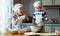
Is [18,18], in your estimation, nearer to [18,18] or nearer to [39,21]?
[18,18]

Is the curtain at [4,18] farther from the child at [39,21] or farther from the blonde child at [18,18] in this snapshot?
the child at [39,21]

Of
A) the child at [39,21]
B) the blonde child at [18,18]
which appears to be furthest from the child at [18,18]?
the child at [39,21]

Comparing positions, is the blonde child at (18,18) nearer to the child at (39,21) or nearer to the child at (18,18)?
the child at (18,18)

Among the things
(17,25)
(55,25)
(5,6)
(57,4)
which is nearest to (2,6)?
(5,6)

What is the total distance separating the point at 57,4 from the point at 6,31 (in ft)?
6.84

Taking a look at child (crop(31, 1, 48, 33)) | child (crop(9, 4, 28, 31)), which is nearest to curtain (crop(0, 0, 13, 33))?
child (crop(9, 4, 28, 31))

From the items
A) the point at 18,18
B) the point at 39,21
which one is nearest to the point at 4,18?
the point at 18,18

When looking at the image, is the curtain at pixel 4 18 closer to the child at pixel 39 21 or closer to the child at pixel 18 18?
the child at pixel 18 18

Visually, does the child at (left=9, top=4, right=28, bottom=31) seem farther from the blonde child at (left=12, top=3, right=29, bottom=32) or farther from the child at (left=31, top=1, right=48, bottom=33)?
the child at (left=31, top=1, right=48, bottom=33)

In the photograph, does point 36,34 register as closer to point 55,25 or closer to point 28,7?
point 55,25

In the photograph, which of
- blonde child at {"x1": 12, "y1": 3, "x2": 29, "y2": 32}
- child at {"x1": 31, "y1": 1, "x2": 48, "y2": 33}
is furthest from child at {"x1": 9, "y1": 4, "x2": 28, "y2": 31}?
child at {"x1": 31, "y1": 1, "x2": 48, "y2": 33}

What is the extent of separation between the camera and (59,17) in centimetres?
294

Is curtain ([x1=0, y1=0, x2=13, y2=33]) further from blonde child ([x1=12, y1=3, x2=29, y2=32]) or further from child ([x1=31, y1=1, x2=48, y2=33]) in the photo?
child ([x1=31, y1=1, x2=48, y2=33])

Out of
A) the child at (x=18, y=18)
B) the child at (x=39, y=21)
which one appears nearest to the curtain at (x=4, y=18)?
the child at (x=18, y=18)
